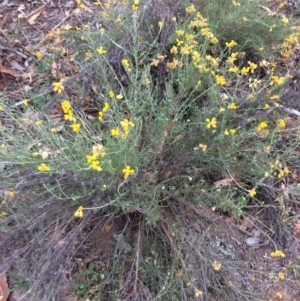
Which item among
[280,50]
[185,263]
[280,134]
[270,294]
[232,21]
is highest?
[232,21]

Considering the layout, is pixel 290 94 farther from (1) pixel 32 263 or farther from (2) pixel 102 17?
(1) pixel 32 263

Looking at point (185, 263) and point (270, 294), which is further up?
point (185, 263)

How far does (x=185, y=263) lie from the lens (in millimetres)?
2270

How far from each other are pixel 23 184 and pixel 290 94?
1.87m

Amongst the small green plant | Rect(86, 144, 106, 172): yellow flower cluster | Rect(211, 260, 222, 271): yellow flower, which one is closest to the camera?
Rect(86, 144, 106, 172): yellow flower cluster

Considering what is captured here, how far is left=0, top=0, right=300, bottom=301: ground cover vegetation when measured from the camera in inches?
85.7

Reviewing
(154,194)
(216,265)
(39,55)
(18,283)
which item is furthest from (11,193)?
(39,55)

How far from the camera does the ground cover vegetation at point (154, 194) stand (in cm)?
218

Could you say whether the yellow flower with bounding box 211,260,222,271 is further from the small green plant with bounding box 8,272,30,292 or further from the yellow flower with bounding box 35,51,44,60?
the yellow flower with bounding box 35,51,44,60

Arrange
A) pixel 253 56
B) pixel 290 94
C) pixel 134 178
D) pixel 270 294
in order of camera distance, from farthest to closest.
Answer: pixel 253 56 < pixel 290 94 < pixel 270 294 < pixel 134 178

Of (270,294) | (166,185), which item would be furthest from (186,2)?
(270,294)

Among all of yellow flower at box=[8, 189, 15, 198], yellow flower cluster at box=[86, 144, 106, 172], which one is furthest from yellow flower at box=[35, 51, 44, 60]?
yellow flower cluster at box=[86, 144, 106, 172]

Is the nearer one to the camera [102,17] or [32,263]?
[32,263]

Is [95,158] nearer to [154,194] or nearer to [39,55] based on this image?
[154,194]
